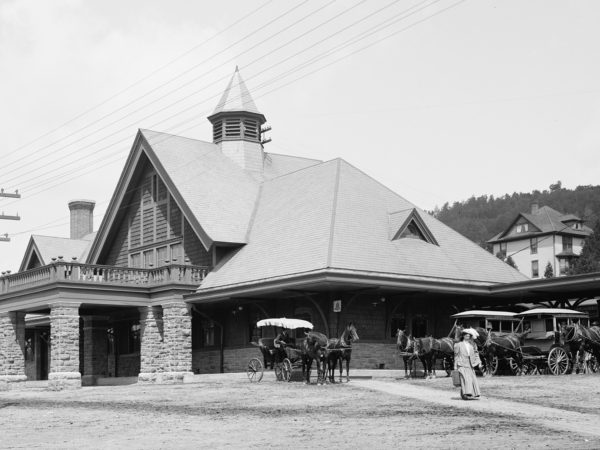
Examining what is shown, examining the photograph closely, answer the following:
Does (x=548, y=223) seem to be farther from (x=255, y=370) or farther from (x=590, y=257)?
(x=255, y=370)

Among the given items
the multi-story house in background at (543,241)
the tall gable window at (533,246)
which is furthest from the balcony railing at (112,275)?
the tall gable window at (533,246)

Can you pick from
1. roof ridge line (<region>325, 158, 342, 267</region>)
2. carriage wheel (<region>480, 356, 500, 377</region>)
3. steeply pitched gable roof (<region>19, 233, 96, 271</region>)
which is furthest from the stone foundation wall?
carriage wheel (<region>480, 356, 500, 377</region>)

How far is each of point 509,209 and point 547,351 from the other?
166142mm

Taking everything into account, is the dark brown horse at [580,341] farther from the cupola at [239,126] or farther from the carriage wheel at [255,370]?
the cupola at [239,126]

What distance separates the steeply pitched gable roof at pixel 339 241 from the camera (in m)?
33.8

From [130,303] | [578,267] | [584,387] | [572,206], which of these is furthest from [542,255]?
[584,387]

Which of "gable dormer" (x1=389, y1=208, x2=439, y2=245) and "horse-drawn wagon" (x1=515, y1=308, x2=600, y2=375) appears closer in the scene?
"horse-drawn wagon" (x1=515, y1=308, x2=600, y2=375)

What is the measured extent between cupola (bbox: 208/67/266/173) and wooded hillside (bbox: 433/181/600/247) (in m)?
121

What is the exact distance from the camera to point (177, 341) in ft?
123

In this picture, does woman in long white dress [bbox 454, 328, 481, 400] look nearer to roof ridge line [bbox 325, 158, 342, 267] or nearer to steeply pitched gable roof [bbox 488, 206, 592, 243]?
roof ridge line [bbox 325, 158, 342, 267]

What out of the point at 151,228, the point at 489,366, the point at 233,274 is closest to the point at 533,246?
the point at 151,228

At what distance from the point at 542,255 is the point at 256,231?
86468 millimetres

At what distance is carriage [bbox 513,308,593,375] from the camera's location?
93.4 feet

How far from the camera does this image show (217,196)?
41438 millimetres
